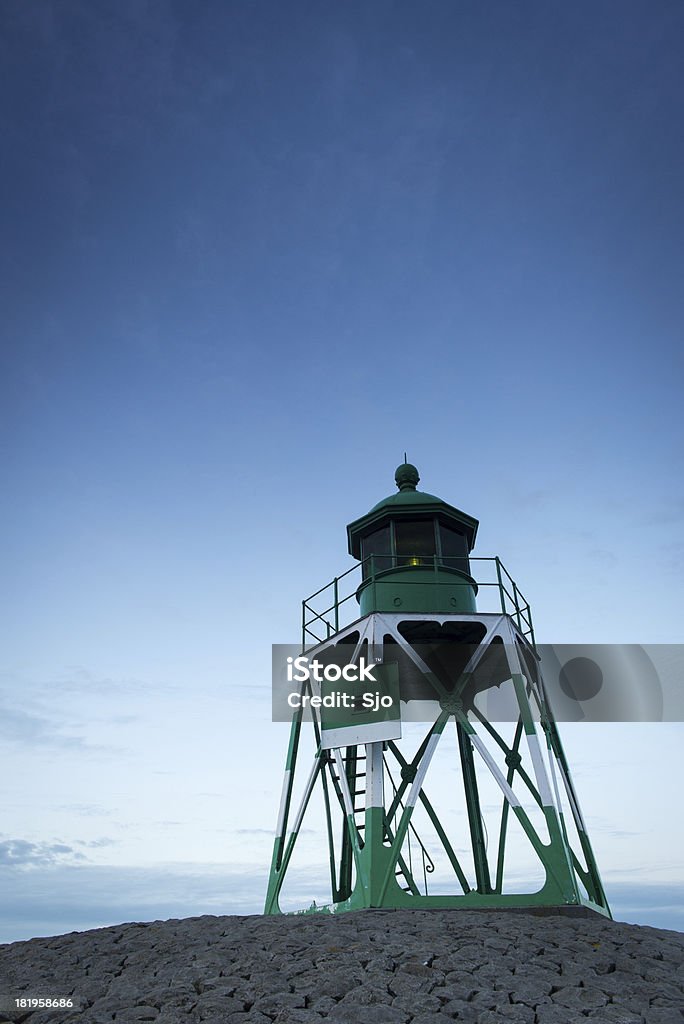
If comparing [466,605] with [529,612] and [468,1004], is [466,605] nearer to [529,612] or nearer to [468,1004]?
[529,612]

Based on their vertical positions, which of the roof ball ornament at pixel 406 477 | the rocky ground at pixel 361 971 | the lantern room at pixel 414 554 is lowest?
the rocky ground at pixel 361 971

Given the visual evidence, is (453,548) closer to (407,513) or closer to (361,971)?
(407,513)

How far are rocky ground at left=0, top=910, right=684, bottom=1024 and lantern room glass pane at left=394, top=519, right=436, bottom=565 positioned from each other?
10069mm

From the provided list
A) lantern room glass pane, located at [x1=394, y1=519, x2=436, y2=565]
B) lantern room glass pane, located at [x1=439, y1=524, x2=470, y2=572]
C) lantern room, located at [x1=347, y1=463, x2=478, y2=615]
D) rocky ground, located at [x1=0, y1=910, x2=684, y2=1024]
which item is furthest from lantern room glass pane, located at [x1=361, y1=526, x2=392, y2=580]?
rocky ground, located at [x1=0, y1=910, x2=684, y2=1024]

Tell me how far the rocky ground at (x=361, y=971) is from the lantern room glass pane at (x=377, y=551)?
32.7 ft

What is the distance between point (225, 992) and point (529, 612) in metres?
14.5

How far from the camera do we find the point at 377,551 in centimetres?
2380

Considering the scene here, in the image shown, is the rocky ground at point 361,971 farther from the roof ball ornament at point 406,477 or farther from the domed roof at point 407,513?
the roof ball ornament at point 406,477

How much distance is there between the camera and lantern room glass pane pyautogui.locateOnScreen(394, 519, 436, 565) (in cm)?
2291

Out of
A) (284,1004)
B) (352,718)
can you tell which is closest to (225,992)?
(284,1004)

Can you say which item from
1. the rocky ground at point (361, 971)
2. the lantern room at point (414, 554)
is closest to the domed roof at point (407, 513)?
the lantern room at point (414, 554)

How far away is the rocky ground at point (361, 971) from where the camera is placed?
1001 cm

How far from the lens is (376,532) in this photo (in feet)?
78.9

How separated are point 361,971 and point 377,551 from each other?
13.8 metres
